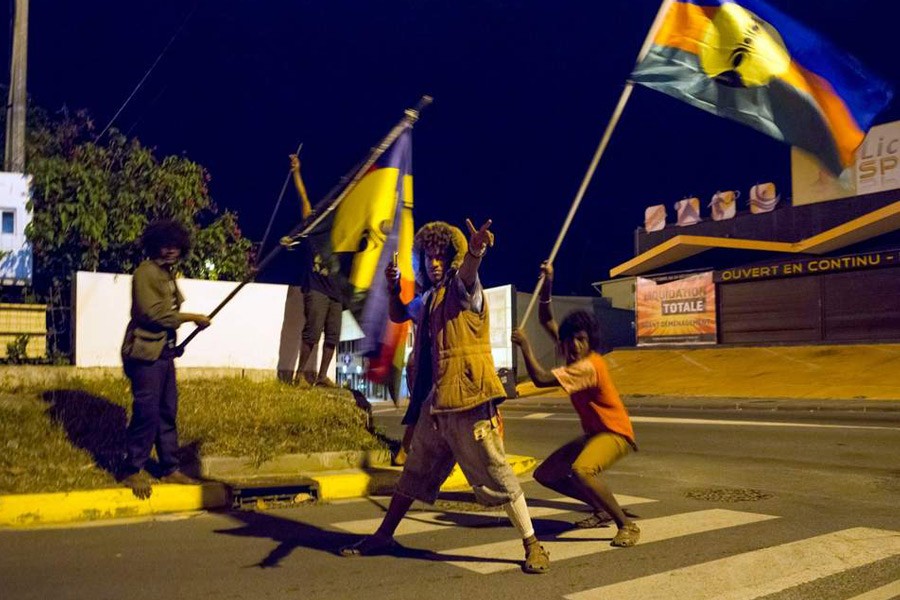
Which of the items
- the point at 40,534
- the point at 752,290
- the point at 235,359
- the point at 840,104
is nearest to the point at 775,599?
the point at 840,104

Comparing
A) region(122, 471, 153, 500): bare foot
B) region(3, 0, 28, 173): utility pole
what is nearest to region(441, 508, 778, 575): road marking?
region(122, 471, 153, 500): bare foot

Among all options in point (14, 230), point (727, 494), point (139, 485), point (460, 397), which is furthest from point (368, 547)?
point (14, 230)

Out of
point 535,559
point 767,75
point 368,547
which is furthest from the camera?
point 767,75

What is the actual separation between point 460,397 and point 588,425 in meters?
1.42

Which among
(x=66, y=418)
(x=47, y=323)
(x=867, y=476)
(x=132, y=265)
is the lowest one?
(x=867, y=476)

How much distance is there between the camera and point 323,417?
8812mm

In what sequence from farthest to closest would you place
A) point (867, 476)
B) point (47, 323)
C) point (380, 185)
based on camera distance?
1. point (47, 323)
2. point (867, 476)
3. point (380, 185)

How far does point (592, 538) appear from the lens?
561 centimetres

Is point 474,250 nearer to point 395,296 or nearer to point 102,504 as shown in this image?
point 395,296

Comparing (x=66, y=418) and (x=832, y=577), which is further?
(x=66, y=418)

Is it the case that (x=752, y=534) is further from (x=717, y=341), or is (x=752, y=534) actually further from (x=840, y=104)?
(x=717, y=341)

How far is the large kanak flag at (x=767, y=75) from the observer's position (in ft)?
20.1

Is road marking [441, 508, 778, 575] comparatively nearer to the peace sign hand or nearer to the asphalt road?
the asphalt road

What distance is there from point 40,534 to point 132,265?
604cm
